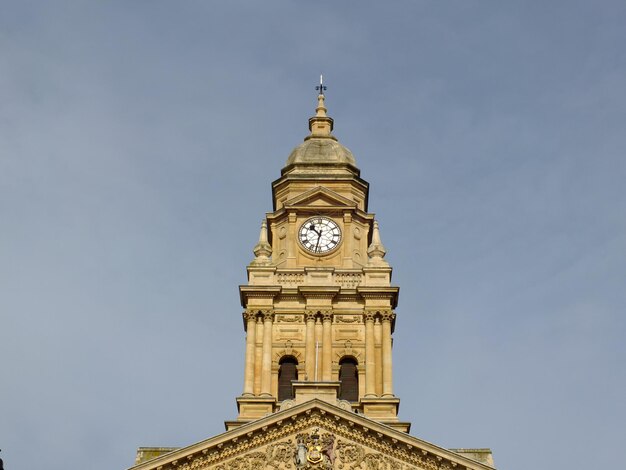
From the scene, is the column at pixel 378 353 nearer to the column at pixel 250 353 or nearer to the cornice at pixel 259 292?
the cornice at pixel 259 292

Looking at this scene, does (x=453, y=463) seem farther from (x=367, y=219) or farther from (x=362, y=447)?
(x=367, y=219)

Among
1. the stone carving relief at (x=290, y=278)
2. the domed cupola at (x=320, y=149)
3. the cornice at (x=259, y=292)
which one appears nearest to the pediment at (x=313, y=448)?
the cornice at (x=259, y=292)

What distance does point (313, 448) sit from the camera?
49719 mm

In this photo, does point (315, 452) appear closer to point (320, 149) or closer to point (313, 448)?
point (313, 448)

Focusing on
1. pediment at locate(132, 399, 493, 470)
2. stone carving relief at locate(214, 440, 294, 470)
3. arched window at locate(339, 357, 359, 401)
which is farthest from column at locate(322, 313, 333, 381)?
stone carving relief at locate(214, 440, 294, 470)

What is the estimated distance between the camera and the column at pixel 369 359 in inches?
2534

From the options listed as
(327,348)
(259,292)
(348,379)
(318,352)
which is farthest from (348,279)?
(348,379)

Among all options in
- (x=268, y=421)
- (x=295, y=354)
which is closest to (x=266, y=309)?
(x=295, y=354)

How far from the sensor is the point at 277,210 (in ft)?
232

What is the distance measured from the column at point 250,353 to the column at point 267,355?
1.72ft

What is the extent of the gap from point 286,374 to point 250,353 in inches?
78.6

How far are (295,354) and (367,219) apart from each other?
908 cm

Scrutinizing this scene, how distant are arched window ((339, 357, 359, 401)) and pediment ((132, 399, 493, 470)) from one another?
14.2 meters

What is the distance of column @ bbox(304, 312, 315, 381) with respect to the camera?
64.6m
